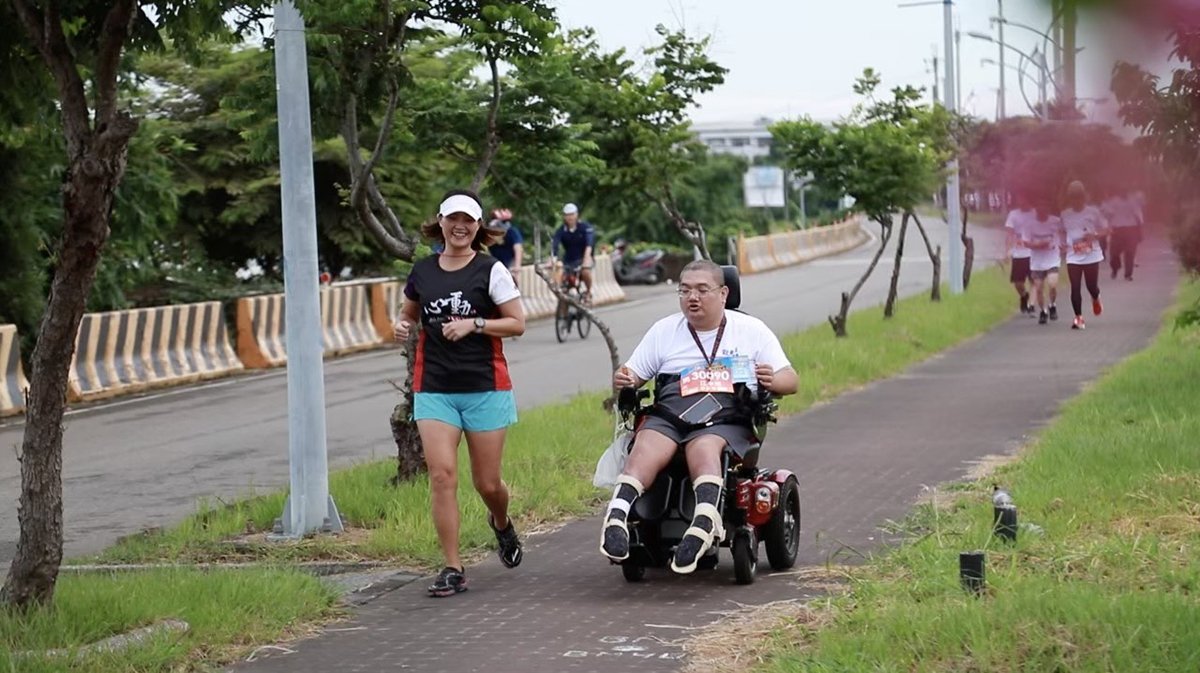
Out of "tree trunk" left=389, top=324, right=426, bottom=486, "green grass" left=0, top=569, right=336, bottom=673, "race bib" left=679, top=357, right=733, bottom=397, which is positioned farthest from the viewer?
"tree trunk" left=389, top=324, right=426, bottom=486

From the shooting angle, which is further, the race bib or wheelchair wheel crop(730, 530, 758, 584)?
the race bib

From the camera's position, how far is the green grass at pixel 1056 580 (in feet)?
19.1

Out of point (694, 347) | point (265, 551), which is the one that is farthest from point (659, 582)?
point (265, 551)

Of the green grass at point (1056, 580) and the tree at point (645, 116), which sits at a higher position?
the tree at point (645, 116)

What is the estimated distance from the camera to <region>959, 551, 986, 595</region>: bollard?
6.84 metres

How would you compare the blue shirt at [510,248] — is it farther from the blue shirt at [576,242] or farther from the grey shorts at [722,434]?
the grey shorts at [722,434]

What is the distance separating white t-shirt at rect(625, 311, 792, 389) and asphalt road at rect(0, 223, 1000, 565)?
122 inches

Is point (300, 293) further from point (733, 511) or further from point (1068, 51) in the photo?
point (1068, 51)

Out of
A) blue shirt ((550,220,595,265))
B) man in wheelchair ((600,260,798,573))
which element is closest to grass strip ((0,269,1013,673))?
man in wheelchair ((600,260,798,573))

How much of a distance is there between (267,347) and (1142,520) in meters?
18.6

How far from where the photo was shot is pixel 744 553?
8.33m

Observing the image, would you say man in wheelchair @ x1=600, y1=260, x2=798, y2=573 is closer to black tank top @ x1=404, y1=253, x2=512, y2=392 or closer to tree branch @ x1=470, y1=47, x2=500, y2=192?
black tank top @ x1=404, y1=253, x2=512, y2=392

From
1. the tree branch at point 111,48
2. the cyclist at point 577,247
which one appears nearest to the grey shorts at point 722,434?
the tree branch at point 111,48

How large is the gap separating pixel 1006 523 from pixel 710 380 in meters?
1.62
